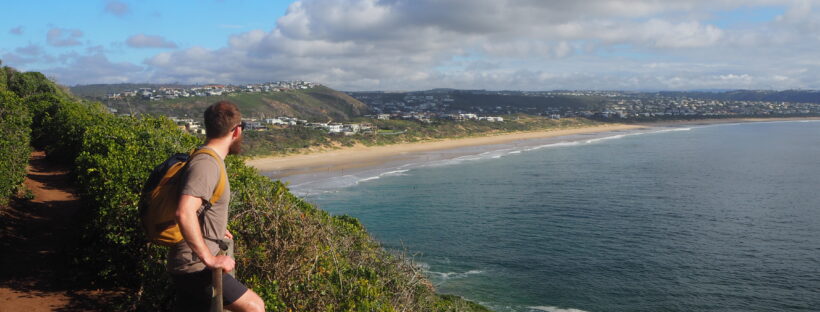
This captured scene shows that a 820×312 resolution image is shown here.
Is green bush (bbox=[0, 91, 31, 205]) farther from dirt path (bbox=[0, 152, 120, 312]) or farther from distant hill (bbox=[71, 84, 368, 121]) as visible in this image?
distant hill (bbox=[71, 84, 368, 121])

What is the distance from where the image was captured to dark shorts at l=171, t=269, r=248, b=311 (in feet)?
10.4

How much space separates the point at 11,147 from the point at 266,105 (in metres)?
108

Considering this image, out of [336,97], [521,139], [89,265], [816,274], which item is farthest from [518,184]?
[336,97]

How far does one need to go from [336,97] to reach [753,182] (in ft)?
409

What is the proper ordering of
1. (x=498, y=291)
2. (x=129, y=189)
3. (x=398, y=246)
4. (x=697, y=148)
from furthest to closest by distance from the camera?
(x=697, y=148)
(x=398, y=246)
(x=498, y=291)
(x=129, y=189)

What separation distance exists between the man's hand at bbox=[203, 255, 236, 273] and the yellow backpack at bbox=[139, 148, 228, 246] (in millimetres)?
256

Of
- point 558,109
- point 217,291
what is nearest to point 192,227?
point 217,291

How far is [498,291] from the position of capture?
19.2 m

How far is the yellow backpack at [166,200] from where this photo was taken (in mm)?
2947

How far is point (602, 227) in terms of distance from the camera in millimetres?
27891

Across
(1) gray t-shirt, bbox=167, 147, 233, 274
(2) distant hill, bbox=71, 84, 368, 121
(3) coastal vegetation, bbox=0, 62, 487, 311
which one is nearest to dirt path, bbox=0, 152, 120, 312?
(3) coastal vegetation, bbox=0, 62, 487, 311

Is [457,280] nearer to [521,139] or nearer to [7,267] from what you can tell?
[7,267]

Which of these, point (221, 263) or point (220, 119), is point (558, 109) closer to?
point (220, 119)

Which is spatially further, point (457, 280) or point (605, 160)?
point (605, 160)
